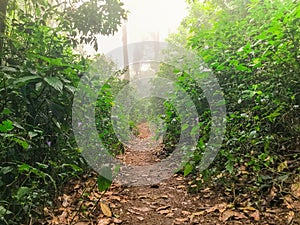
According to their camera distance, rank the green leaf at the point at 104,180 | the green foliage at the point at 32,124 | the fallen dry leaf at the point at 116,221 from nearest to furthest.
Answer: the green foliage at the point at 32,124 < the green leaf at the point at 104,180 < the fallen dry leaf at the point at 116,221

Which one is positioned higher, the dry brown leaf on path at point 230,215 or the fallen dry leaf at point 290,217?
the fallen dry leaf at point 290,217

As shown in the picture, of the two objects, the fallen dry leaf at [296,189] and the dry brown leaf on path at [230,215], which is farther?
the dry brown leaf on path at [230,215]

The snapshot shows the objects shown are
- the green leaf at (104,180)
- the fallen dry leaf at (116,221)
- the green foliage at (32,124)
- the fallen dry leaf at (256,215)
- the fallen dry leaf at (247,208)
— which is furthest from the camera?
the fallen dry leaf at (116,221)

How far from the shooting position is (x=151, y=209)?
2338 millimetres

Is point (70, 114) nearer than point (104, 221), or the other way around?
point (104, 221)

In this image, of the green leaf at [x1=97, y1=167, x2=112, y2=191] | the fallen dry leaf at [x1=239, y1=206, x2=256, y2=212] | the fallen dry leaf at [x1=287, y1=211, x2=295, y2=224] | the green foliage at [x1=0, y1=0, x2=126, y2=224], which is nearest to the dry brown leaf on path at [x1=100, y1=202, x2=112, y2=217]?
the green foliage at [x1=0, y1=0, x2=126, y2=224]

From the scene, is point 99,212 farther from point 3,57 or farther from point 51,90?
point 3,57

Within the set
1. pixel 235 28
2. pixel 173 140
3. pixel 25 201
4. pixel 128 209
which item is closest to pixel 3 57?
pixel 25 201

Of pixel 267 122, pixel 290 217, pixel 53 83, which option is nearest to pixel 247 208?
pixel 290 217

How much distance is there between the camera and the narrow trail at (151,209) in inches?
74.5

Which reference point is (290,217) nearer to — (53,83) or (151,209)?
(151,209)

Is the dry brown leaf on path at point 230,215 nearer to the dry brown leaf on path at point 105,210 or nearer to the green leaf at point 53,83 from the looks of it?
the dry brown leaf on path at point 105,210

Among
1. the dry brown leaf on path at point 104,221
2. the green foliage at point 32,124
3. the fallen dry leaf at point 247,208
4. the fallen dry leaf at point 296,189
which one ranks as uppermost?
the green foliage at point 32,124

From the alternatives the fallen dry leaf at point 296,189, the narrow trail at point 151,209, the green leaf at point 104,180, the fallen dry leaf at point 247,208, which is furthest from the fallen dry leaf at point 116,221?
the fallen dry leaf at point 296,189
